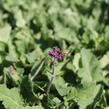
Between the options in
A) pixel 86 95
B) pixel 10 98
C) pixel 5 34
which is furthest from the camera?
Result: pixel 5 34

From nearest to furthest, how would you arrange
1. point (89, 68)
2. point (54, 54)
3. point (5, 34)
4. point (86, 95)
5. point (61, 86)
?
point (54, 54) < point (86, 95) < point (61, 86) < point (89, 68) < point (5, 34)

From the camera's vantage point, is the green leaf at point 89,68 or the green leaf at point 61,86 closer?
the green leaf at point 61,86

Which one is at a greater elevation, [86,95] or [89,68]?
[89,68]

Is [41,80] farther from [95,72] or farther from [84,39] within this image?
[84,39]

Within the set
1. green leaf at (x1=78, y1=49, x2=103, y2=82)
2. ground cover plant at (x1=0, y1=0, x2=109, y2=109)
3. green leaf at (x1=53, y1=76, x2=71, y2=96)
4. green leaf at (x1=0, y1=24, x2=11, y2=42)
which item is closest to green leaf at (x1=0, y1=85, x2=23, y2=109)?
ground cover plant at (x1=0, y1=0, x2=109, y2=109)

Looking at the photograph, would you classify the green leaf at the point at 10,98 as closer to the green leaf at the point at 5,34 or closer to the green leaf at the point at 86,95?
the green leaf at the point at 86,95

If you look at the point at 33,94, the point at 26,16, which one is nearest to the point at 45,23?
the point at 26,16

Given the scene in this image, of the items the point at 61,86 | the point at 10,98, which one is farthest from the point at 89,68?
the point at 10,98

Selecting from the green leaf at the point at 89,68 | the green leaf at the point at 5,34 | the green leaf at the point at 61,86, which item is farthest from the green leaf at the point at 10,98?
→ the green leaf at the point at 5,34

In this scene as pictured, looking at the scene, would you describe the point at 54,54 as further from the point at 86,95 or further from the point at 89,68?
the point at 89,68

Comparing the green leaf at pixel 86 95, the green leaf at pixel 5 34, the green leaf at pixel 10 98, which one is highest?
the green leaf at pixel 5 34
